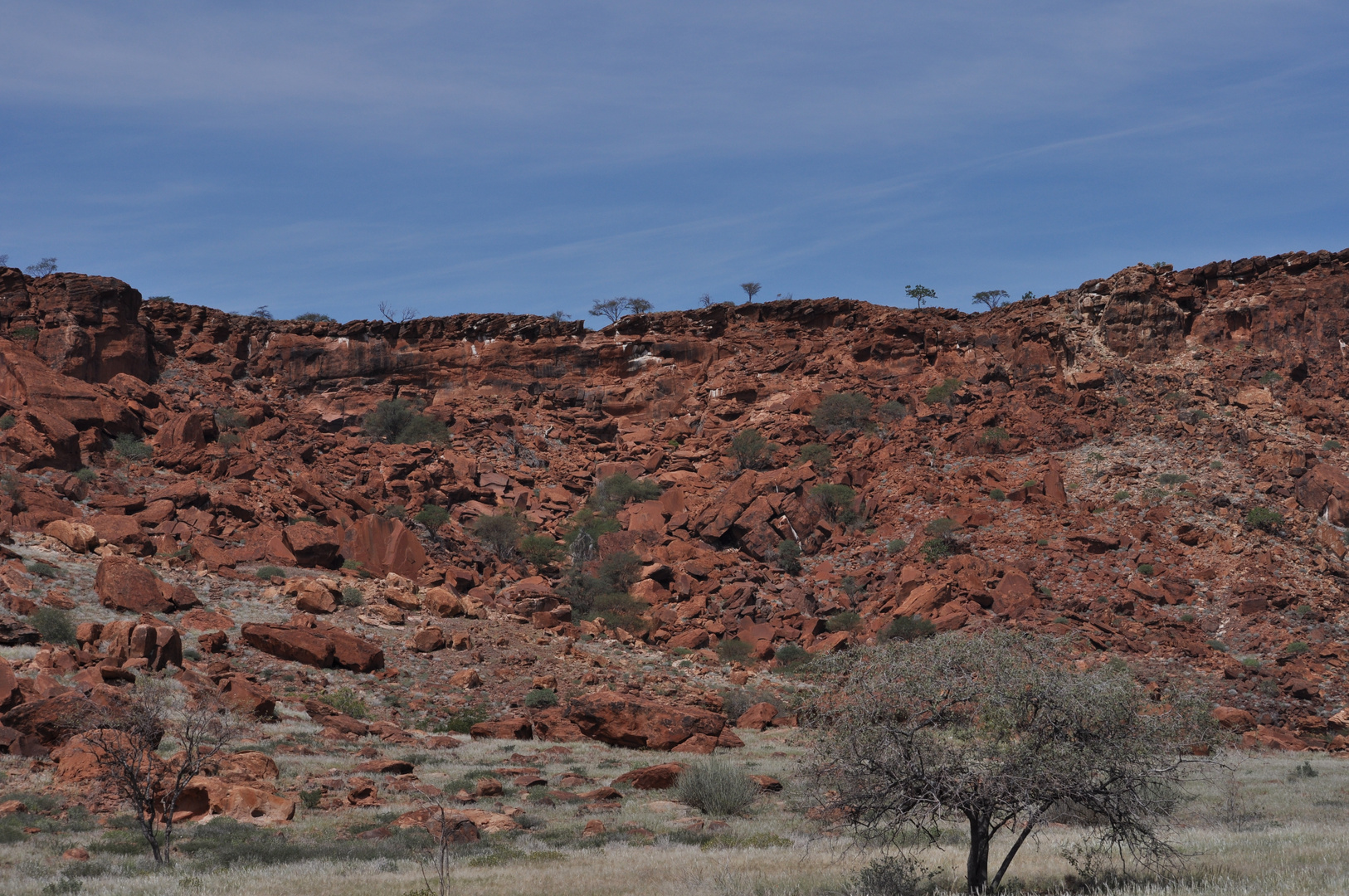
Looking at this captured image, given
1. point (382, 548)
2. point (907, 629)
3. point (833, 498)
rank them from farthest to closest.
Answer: point (833, 498), point (382, 548), point (907, 629)

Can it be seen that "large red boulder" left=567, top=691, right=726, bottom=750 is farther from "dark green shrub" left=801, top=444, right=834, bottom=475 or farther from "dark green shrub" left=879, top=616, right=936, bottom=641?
"dark green shrub" left=801, top=444, right=834, bottom=475

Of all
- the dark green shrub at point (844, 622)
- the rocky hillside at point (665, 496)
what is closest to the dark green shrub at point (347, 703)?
the rocky hillside at point (665, 496)

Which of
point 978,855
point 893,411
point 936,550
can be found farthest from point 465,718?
point 893,411

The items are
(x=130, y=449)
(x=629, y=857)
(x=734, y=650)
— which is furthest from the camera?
(x=130, y=449)

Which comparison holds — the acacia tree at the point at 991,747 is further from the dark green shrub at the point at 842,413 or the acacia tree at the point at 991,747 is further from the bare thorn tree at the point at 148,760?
the dark green shrub at the point at 842,413

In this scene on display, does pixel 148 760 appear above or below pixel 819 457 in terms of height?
below

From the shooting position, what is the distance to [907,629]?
3011 cm

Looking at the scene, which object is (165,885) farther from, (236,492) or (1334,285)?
(1334,285)

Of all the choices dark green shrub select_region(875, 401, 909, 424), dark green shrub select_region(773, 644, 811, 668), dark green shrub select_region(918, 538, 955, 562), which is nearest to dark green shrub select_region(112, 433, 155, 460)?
dark green shrub select_region(773, 644, 811, 668)

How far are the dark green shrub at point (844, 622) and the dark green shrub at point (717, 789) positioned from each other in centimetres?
1696

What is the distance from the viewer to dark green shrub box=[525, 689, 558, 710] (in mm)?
22812

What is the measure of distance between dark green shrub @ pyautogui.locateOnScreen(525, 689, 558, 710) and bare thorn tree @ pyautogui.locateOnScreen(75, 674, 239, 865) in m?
7.65

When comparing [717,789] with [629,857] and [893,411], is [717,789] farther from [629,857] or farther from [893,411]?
[893,411]

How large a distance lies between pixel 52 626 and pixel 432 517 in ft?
62.3
